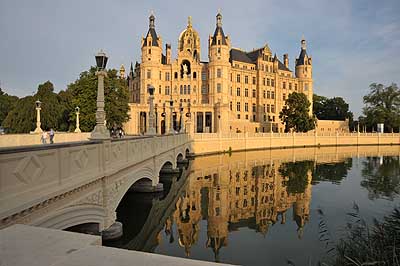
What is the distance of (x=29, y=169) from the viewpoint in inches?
199

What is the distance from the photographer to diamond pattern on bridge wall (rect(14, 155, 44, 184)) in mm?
4800

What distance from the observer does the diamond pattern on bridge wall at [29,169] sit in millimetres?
4800

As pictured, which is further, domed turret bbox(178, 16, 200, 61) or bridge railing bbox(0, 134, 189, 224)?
domed turret bbox(178, 16, 200, 61)

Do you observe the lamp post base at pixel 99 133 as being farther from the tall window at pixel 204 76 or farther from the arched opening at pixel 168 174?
the tall window at pixel 204 76

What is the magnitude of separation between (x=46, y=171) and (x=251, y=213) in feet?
42.2

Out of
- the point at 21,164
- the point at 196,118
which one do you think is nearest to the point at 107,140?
the point at 21,164

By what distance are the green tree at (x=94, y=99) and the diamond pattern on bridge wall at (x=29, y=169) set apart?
3007 centimetres

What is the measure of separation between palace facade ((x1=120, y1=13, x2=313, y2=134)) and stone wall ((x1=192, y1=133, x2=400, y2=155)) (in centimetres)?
699

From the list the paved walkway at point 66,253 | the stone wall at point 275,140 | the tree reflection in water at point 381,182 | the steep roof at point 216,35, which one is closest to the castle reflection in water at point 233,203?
the tree reflection in water at point 381,182

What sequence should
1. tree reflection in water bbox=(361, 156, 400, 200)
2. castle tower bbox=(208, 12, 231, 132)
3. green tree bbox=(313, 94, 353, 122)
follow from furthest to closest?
1. green tree bbox=(313, 94, 353, 122)
2. castle tower bbox=(208, 12, 231, 132)
3. tree reflection in water bbox=(361, 156, 400, 200)

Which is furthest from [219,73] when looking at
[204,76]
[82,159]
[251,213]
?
[82,159]

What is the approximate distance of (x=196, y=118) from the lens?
61.0 metres

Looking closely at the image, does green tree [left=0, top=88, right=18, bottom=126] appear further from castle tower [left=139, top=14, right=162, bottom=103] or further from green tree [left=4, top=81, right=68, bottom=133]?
castle tower [left=139, top=14, right=162, bottom=103]

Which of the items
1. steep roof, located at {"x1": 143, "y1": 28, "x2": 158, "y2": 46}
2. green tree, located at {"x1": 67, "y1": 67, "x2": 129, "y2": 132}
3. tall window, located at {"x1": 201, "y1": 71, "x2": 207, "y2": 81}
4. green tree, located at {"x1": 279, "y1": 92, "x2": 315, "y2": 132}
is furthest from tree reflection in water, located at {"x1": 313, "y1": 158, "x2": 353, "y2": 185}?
steep roof, located at {"x1": 143, "y1": 28, "x2": 158, "y2": 46}
